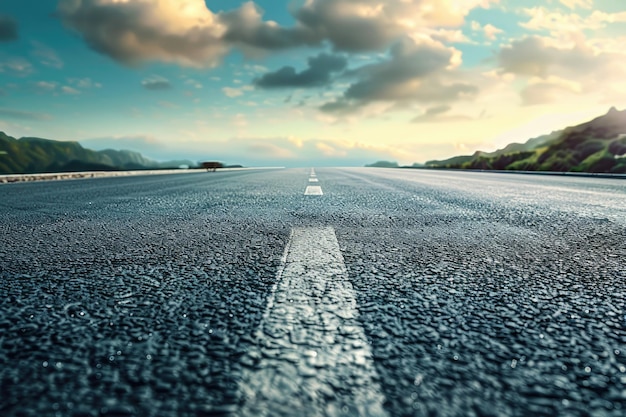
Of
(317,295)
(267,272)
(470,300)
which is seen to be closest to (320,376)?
(317,295)

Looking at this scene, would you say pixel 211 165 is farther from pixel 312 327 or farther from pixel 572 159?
pixel 312 327

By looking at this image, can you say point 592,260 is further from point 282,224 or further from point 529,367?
point 282,224

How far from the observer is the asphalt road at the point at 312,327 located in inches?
40.5

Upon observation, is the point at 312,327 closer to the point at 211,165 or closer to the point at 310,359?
the point at 310,359

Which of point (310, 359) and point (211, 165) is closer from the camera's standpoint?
point (310, 359)

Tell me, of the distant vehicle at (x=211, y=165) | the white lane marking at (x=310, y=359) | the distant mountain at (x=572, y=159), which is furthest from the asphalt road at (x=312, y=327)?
the distant vehicle at (x=211, y=165)

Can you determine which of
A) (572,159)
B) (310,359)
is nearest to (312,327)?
(310,359)

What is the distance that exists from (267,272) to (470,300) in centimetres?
96

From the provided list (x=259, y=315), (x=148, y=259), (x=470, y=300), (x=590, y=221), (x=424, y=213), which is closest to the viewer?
(x=259, y=315)

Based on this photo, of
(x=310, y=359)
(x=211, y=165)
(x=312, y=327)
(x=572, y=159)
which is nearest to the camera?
(x=310, y=359)

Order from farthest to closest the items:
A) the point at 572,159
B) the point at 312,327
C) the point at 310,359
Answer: the point at 572,159 < the point at 312,327 < the point at 310,359

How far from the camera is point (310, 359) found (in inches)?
47.3

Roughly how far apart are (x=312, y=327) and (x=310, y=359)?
24cm

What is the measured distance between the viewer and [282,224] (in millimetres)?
4109
